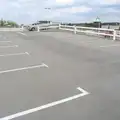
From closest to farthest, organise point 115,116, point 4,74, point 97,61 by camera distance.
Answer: point 115,116 → point 4,74 → point 97,61

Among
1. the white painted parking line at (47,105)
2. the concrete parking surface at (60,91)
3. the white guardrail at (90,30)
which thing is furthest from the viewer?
the white guardrail at (90,30)

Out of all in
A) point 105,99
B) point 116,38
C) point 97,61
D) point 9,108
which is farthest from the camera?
point 116,38

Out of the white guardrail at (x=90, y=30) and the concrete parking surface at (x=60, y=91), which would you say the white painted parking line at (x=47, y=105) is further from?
the white guardrail at (x=90, y=30)

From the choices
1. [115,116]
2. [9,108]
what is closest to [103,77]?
[115,116]

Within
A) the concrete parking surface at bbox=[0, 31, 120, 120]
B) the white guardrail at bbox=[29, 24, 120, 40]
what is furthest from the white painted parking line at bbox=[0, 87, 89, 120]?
the white guardrail at bbox=[29, 24, 120, 40]

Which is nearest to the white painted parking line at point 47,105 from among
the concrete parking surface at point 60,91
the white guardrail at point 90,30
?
the concrete parking surface at point 60,91

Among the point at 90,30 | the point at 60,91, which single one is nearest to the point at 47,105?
the point at 60,91

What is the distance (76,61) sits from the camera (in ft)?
38.4

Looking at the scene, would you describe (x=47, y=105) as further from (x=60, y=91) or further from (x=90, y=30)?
(x=90, y=30)

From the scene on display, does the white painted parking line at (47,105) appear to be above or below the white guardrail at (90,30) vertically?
below

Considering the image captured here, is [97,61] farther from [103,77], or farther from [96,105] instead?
[96,105]

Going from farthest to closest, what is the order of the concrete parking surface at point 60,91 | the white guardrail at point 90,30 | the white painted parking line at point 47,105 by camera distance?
the white guardrail at point 90,30, the concrete parking surface at point 60,91, the white painted parking line at point 47,105

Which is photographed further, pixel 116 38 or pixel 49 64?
pixel 116 38

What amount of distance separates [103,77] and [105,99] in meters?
2.30
